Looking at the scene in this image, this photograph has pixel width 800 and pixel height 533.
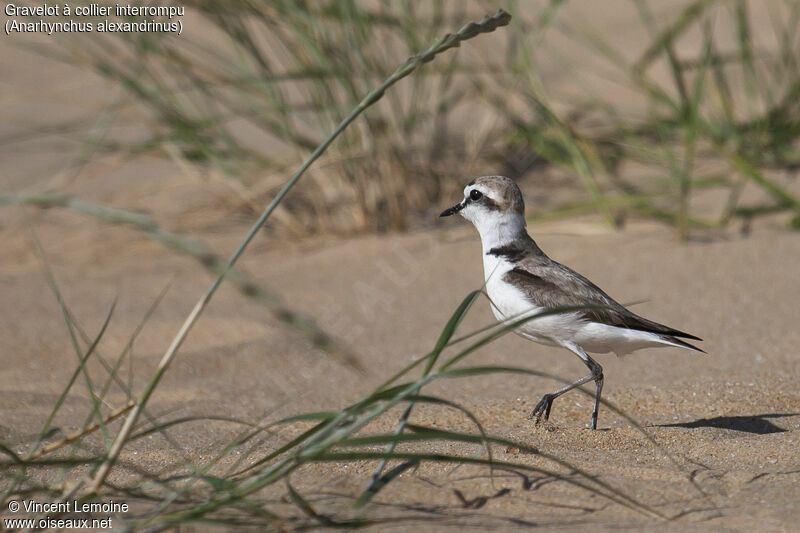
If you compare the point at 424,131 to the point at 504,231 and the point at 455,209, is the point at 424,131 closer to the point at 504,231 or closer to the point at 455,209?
the point at 455,209

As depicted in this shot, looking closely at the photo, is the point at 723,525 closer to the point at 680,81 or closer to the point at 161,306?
the point at 680,81

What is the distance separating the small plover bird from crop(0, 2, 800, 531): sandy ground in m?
0.24

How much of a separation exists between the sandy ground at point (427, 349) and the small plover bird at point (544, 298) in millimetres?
236

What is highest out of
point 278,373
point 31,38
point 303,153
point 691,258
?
point 31,38

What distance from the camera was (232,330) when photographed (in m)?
4.48

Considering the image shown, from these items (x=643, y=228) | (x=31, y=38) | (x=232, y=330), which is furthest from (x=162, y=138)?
(x=31, y=38)

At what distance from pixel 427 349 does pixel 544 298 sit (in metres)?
1.39

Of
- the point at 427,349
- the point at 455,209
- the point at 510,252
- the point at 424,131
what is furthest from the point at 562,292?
the point at 424,131

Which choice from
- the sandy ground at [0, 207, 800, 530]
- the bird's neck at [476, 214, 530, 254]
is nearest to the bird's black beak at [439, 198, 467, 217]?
the bird's neck at [476, 214, 530, 254]

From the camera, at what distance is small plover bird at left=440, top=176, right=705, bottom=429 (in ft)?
9.22

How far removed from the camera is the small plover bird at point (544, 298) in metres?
2.81

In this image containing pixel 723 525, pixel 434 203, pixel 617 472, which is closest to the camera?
pixel 723 525

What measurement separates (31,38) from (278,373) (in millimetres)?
7305

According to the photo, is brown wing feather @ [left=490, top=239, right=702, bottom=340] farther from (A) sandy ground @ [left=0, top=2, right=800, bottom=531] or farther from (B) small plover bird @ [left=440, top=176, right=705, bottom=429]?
(A) sandy ground @ [left=0, top=2, right=800, bottom=531]
